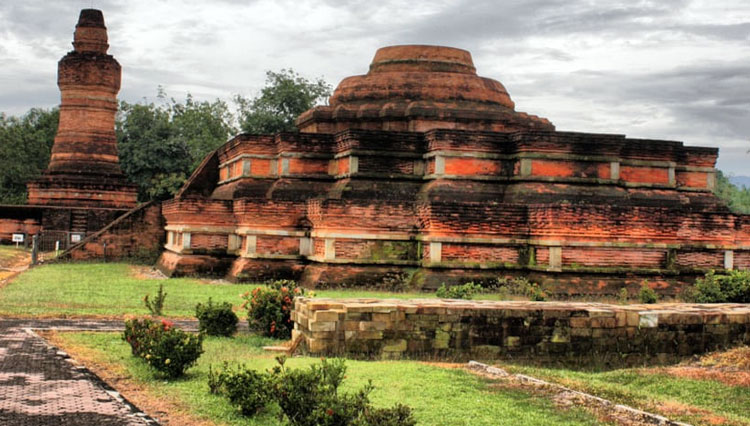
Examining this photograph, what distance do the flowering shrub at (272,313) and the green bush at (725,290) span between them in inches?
276

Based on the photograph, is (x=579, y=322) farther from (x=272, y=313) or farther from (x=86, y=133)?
(x=86, y=133)

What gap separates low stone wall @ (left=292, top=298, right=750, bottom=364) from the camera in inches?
354

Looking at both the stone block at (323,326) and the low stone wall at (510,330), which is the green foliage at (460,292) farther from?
the stone block at (323,326)

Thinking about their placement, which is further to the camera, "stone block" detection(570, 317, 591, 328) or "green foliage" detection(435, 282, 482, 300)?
"green foliage" detection(435, 282, 482, 300)

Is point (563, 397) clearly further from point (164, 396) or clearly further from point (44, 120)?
point (44, 120)

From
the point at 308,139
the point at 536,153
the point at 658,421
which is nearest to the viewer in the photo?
the point at 658,421

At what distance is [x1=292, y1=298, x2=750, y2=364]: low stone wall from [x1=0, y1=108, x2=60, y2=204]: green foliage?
3556cm

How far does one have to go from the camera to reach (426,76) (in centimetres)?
1958

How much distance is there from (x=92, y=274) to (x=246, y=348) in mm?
9848

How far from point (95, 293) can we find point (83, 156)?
14870 mm

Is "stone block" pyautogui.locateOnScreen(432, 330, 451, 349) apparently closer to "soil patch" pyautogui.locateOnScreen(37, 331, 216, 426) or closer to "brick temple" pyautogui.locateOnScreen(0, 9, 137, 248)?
"soil patch" pyautogui.locateOnScreen(37, 331, 216, 426)

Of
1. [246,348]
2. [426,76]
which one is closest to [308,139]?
[426,76]

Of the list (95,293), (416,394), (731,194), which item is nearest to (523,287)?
(95,293)

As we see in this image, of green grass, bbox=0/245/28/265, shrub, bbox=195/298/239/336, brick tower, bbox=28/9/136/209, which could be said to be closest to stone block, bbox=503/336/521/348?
shrub, bbox=195/298/239/336
